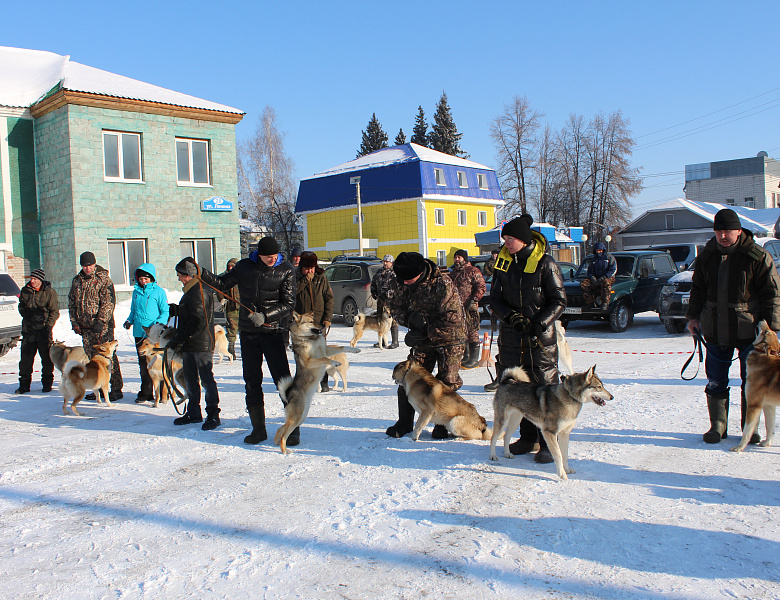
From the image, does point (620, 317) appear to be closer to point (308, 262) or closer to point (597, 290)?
point (597, 290)

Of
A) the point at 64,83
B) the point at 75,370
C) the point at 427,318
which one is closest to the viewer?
the point at 427,318

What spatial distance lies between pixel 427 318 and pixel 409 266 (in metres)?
0.56

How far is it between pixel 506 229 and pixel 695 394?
4.01 metres

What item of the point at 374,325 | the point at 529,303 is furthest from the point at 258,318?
the point at 374,325

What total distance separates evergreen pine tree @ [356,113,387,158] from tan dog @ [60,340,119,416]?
5995 centimetres

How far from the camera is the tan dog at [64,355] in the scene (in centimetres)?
810

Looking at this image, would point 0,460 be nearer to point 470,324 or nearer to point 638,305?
point 470,324

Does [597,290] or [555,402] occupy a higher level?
[597,290]

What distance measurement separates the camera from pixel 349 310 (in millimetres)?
16312

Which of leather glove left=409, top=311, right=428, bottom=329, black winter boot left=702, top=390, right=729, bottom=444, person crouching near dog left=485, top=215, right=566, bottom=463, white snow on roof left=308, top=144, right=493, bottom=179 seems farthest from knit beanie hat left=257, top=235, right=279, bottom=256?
white snow on roof left=308, top=144, right=493, bottom=179

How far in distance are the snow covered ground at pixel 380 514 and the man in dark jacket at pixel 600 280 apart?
6.77 meters

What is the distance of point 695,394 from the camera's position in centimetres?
722

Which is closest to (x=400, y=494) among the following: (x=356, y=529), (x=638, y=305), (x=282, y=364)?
(x=356, y=529)

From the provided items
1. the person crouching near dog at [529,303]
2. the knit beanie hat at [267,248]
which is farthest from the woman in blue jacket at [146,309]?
the person crouching near dog at [529,303]
